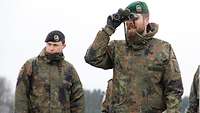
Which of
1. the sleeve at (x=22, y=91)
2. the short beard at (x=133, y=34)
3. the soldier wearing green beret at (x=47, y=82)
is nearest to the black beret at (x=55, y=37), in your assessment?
the soldier wearing green beret at (x=47, y=82)

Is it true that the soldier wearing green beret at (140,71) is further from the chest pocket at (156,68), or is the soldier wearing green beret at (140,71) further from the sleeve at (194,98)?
the sleeve at (194,98)

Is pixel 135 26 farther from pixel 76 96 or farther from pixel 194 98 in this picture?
pixel 194 98

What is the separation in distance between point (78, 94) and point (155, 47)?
3.35 metres

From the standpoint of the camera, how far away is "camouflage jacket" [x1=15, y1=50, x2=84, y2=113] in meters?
11.6

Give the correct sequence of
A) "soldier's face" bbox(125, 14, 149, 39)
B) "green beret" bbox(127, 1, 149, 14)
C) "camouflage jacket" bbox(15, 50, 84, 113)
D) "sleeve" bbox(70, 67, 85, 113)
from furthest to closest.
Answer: "sleeve" bbox(70, 67, 85, 113)
"camouflage jacket" bbox(15, 50, 84, 113)
"green beret" bbox(127, 1, 149, 14)
"soldier's face" bbox(125, 14, 149, 39)

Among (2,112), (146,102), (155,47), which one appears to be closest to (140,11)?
(155,47)

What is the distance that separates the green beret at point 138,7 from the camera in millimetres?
8843

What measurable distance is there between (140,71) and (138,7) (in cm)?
71

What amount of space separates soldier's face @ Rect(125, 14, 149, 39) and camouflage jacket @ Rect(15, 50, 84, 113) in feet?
10.7

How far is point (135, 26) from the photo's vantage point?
874cm

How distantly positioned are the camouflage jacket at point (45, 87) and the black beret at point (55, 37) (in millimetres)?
264

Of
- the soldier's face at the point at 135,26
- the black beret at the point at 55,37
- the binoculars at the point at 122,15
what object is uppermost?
the binoculars at the point at 122,15

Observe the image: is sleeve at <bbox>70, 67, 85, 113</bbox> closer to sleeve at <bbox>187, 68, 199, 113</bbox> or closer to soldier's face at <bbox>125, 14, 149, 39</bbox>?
sleeve at <bbox>187, 68, 199, 113</bbox>

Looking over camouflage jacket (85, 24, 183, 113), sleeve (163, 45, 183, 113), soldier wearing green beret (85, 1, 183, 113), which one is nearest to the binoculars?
soldier wearing green beret (85, 1, 183, 113)
